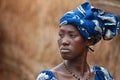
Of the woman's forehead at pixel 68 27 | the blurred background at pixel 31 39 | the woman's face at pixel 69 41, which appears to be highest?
the woman's forehead at pixel 68 27

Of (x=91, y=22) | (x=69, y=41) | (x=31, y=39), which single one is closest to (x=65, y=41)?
(x=69, y=41)

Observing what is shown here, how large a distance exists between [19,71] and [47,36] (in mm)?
1596

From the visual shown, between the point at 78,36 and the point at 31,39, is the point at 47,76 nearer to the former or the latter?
the point at 78,36

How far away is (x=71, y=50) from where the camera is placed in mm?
4555

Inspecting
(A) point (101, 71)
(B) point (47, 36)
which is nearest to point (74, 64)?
(A) point (101, 71)

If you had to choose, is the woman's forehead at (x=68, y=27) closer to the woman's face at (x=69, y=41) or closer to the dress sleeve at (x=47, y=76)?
the woman's face at (x=69, y=41)

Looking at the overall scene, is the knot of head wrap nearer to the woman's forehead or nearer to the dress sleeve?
the woman's forehead

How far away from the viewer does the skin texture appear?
455 cm

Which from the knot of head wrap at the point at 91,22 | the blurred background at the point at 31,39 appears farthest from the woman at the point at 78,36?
the blurred background at the point at 31,39

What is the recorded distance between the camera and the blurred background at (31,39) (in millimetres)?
8812

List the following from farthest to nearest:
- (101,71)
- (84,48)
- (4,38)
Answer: (4,38)
(101,71)
(84,48)

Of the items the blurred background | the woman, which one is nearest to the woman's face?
the woman

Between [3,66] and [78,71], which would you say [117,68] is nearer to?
[78,71]

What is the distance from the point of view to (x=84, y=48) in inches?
185
